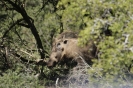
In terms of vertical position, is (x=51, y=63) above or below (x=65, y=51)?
below

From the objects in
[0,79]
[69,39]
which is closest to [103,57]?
[0,79]

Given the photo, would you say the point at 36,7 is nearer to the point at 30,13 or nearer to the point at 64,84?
the point at 30,13

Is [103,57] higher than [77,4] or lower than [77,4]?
lower

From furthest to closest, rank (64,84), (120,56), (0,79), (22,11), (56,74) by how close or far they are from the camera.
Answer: (22,11) < (56,74) < (64,84) < (0,79) < (120,56)

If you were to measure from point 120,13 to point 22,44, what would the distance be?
20.1 feet

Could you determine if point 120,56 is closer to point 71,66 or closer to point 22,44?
point 71,66

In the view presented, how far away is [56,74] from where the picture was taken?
1153 centimetres

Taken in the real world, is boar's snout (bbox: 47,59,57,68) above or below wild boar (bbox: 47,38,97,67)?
below

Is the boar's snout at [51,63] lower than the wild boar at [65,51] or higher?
lower

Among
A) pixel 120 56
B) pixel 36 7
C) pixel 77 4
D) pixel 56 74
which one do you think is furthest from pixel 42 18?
pixel 120 56

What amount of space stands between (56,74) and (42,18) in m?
3.80

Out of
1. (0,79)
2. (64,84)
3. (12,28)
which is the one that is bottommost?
(64,84)

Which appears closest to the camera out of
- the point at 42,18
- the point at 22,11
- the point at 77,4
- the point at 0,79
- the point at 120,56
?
the point at 120,56

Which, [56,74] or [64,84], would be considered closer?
[64,84]
